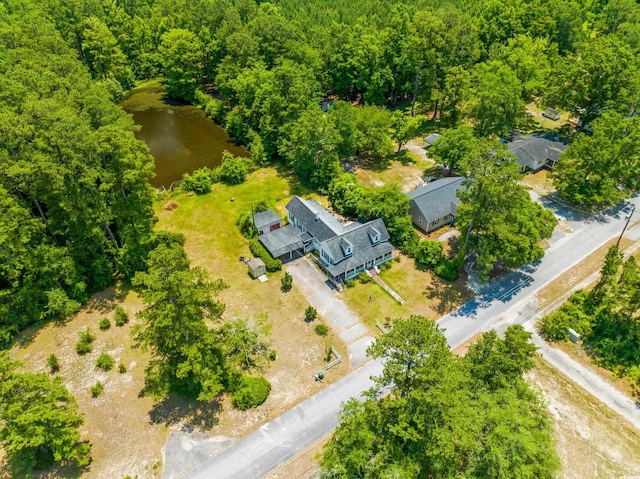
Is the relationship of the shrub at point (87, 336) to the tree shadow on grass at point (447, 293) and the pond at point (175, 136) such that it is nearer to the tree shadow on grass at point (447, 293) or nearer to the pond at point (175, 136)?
the pond at point (175, 136)

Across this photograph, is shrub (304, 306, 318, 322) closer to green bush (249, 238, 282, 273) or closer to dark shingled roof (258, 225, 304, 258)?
green bush (249, 238, 282, 273)

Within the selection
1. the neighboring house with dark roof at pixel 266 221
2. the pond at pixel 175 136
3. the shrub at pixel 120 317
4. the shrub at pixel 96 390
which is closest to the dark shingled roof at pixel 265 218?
the neighboring house with dark roof at pixel 266 221

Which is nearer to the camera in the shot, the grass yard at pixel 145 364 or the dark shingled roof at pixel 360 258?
the grass yard at pixel 145 364

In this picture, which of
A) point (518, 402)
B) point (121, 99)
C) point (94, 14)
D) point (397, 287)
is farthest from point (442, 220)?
point (94, 14)

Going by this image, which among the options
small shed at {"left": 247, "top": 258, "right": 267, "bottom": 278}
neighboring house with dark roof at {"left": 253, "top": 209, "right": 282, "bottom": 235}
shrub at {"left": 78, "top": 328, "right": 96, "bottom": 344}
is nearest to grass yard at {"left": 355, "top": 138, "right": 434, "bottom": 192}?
neighboring house with dark roof at {"left": 253, "top": 209, "right": 282, "bottom": 235}

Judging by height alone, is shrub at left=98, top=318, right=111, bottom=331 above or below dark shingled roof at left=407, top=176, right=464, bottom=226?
below

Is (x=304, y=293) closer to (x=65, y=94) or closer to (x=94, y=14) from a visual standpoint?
(x=65, y=94)
